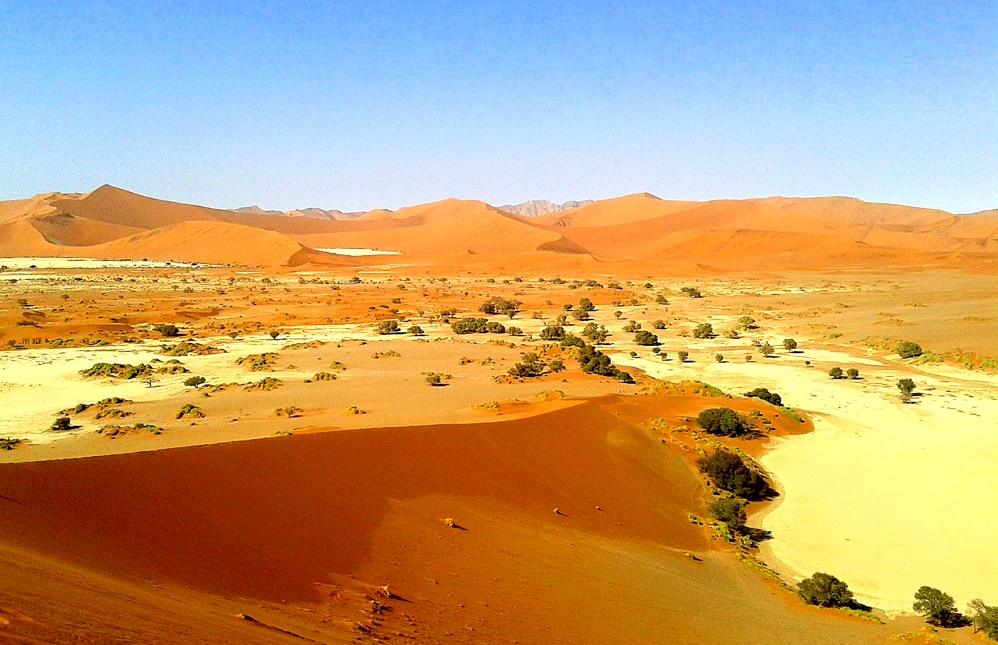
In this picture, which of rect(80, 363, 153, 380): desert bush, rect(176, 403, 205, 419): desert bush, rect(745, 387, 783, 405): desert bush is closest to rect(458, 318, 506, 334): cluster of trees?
rect(80, 363, 153, 380): desert bush

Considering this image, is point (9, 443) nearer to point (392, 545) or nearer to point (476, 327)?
A: point (392, 545)

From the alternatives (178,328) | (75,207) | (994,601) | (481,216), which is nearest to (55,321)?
(178,328)

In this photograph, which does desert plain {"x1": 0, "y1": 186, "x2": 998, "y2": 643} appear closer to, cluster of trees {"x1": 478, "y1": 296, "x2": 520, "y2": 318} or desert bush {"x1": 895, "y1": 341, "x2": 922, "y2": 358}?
desert bush {"x1": 895, "y1": 341, "x2": 922, "y2": 358}

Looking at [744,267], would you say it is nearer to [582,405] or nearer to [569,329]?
[569,329]

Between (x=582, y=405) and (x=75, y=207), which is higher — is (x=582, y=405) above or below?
below

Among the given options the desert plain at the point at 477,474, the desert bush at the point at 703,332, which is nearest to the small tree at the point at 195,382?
the desert plain at the point at 477,474

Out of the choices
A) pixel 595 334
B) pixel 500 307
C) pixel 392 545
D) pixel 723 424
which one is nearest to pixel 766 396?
pixel 723 424
